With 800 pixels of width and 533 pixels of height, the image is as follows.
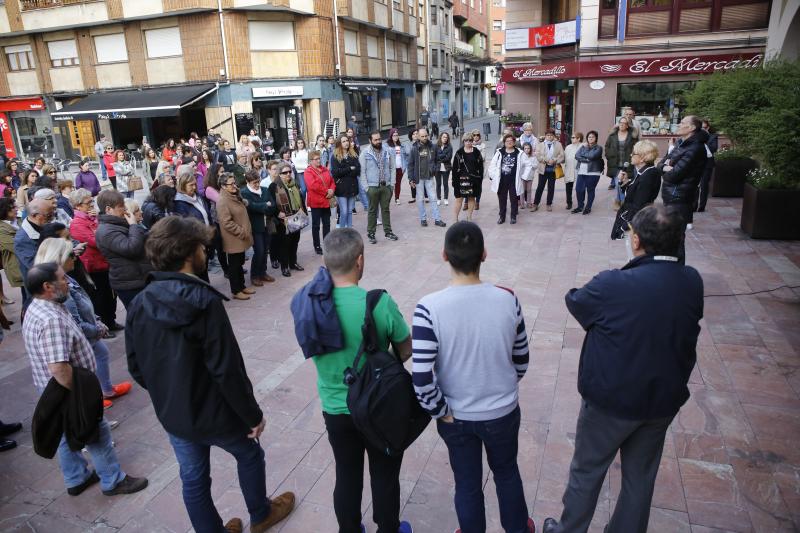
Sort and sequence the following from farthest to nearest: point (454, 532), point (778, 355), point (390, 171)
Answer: point (390, 171), point (778, 355), point (454, 532)

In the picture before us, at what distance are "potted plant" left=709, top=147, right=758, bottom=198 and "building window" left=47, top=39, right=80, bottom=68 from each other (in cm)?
2859

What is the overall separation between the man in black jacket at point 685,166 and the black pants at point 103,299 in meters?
6.62

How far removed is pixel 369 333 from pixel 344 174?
690 centimetres

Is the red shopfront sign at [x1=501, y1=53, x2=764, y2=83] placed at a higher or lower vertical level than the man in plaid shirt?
higher

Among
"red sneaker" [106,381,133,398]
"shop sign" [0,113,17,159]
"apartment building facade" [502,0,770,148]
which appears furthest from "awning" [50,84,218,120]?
"red sneaker" [106,381,133,398]

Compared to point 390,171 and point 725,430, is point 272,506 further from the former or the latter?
point 390,171

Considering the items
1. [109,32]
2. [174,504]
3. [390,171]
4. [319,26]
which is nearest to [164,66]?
[109,32]

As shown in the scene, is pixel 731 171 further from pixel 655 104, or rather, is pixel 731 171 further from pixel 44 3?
pixel 44 3

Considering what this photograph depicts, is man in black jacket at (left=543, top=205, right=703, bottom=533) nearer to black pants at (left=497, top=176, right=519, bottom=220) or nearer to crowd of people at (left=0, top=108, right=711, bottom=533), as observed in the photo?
crowd of people at (left=0, top=108, right=711, bottom=533)

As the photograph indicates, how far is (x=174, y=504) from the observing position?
346 cm

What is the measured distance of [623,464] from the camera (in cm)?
265

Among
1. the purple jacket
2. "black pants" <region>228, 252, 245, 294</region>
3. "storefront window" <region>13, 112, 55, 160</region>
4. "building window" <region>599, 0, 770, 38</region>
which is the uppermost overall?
"building window" <region>599, 0, 770, 38</region>

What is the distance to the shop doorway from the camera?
71.1ft

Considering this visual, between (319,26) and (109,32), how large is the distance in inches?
392
